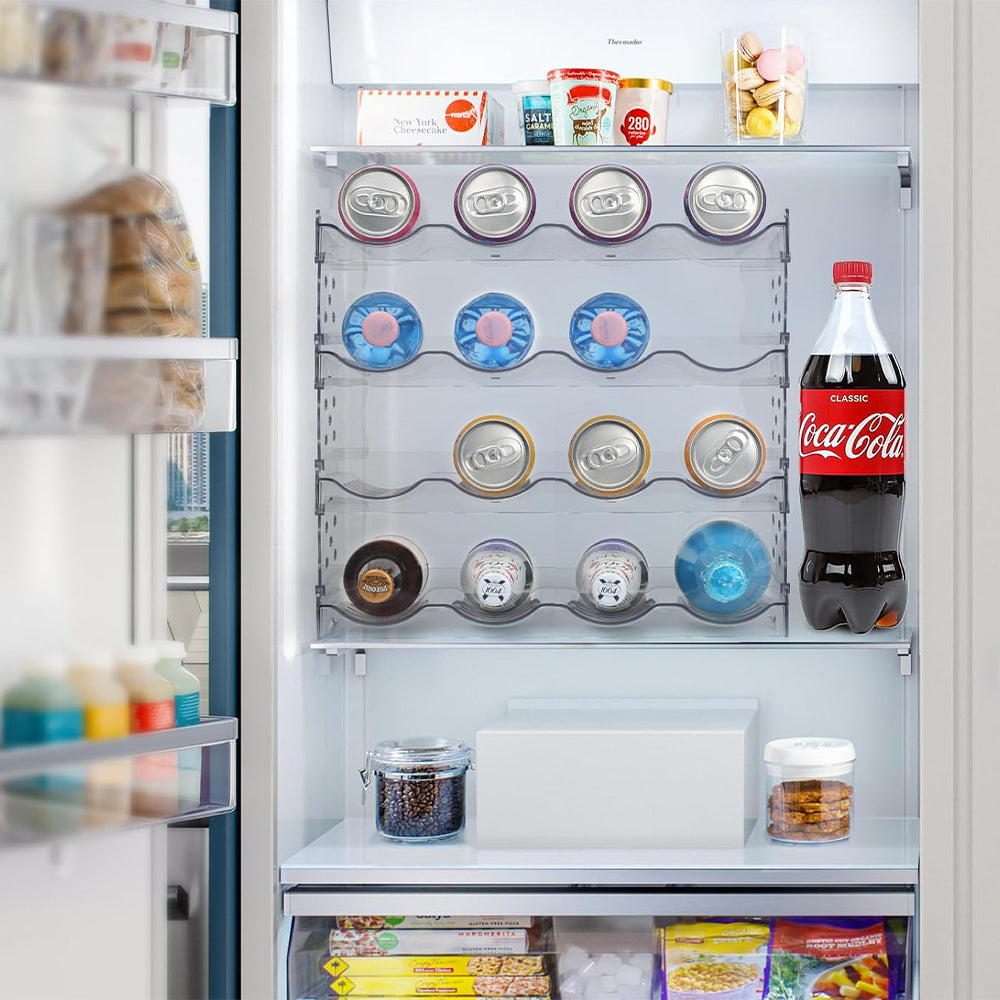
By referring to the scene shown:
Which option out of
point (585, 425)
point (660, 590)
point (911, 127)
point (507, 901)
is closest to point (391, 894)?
point (507, 901)

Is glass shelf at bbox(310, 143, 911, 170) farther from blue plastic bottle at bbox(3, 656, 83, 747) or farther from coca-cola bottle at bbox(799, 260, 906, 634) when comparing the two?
blue plastic bottle at bbox(3, 656, 83, 747)

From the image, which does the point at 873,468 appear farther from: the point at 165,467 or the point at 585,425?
the point at 165,467

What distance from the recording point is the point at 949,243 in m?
1.45

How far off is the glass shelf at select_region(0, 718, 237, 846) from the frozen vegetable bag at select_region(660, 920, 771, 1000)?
621 millimetres

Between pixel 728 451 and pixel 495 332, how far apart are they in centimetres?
36

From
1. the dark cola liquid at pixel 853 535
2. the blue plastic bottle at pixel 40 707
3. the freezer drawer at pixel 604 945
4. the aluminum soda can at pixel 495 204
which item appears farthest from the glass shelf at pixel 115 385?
the dark cola liquid at pixel 853 535

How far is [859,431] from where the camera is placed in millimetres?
1537

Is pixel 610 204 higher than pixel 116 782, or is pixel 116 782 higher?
pixel 610 204

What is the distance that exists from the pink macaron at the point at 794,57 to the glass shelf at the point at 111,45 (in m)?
0.82

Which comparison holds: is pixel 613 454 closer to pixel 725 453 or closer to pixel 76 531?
pixel 725 453

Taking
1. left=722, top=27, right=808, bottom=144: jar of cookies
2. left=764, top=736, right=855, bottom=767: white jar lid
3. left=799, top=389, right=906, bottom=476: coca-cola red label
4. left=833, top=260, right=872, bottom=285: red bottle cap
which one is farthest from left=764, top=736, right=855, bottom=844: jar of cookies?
left=722, top=27, right=808, bottom=144: jar of cookies

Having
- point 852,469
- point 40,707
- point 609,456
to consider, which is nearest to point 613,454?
point 609,456

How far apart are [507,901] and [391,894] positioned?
0.14m

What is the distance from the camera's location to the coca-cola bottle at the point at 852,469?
5.06 ft
